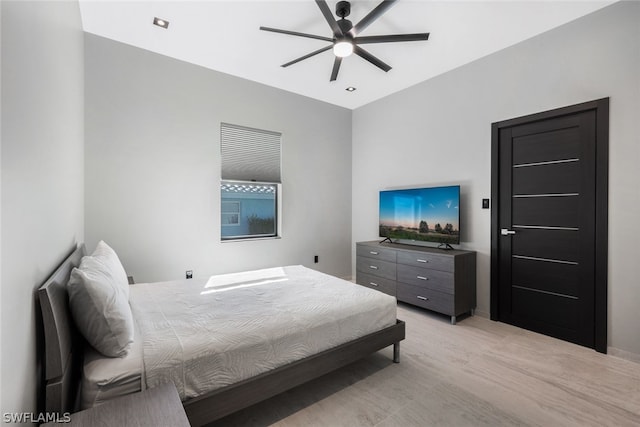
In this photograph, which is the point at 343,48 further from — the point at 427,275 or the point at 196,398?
the point at 196,398

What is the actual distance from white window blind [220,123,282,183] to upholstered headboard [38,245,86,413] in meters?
2.62

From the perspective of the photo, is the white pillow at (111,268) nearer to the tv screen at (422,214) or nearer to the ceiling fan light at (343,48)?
the ceiling fan light at (343,48)

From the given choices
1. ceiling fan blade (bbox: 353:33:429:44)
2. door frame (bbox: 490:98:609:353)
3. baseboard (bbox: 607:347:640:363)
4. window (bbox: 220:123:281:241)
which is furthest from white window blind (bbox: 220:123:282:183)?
baseboard (bbox: 607:347:640:363)

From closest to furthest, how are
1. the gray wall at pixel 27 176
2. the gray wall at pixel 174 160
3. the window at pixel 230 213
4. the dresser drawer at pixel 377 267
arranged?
the gray wall at pixel 27 176, the gray wall at pixel 174 160, the dresser drawer at pixel 377 267, the window at pixel 230 213

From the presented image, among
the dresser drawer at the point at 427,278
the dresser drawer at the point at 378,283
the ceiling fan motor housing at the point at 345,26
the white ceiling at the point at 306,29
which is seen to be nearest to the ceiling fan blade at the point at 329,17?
the ceiling fan motor housing at the point at 345,26

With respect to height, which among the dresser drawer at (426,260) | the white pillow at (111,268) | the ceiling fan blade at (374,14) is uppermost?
the ceiling fan blade at (374,14)

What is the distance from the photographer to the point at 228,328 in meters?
1.63

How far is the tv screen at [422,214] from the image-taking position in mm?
3367

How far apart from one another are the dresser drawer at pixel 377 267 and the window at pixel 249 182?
4.44 feet

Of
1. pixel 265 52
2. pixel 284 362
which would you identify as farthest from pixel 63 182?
pixel 265 52

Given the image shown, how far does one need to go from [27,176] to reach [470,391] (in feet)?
8.80

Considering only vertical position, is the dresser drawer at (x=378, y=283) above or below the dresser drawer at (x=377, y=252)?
below

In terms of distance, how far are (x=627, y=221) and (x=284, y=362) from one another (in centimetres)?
299

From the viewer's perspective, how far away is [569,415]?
1.73m
